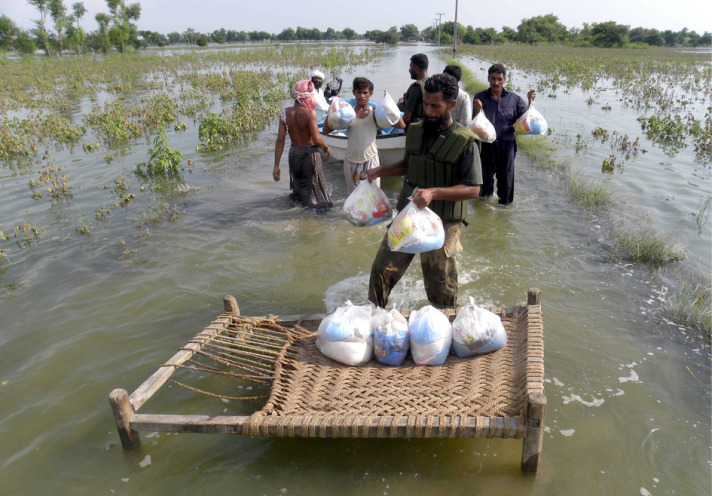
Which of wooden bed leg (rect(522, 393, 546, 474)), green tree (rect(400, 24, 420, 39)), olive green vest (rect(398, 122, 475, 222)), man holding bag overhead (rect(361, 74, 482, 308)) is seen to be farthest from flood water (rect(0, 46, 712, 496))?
green tree (rect(400, 24, 420, 39))

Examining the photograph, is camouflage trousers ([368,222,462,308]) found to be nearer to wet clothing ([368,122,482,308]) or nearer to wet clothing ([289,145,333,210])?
wet clothing ([368,122,482,308])

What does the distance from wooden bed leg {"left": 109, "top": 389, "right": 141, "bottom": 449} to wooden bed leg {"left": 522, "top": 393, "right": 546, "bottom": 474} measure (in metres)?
2.16

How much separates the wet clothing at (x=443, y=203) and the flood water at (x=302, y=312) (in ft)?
3.24

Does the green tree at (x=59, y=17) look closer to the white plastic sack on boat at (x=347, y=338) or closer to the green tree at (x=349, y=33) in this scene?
the white plastic sack on boat at (x=347, y=338)

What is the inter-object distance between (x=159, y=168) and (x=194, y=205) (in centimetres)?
173

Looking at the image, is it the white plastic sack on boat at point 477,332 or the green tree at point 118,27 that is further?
the green tree at point 118,27

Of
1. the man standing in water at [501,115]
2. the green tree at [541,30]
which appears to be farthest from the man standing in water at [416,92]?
the green tree at [541,30]

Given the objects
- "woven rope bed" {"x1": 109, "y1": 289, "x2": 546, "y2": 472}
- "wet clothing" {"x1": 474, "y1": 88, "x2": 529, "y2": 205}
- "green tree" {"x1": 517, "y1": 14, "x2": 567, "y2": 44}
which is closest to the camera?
"woven rope bed" {"x1": 109, "y1": 289, "x2": 546, "y2": 472}

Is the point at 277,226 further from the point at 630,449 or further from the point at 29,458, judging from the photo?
the point at 630,449

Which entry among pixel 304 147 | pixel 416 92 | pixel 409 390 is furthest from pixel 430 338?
pixel 304 147

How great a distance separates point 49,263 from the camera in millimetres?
5293

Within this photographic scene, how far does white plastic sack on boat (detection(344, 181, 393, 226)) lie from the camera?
3.61m

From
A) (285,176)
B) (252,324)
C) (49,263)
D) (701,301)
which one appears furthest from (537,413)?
(285,176)

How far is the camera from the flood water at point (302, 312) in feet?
8.68
